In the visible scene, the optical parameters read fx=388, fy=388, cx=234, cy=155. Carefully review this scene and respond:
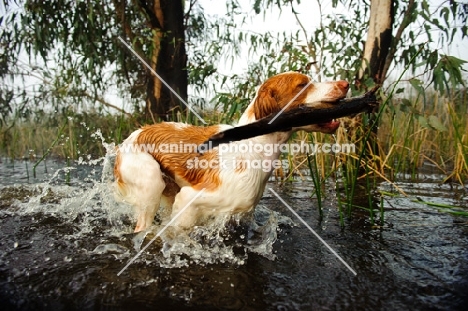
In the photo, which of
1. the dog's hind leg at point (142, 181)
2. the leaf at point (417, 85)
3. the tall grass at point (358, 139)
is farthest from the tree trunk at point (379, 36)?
the dog's hind leg at point (142, 181)

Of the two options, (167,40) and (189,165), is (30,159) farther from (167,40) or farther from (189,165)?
(189,165)

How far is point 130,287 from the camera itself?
7.13 ft

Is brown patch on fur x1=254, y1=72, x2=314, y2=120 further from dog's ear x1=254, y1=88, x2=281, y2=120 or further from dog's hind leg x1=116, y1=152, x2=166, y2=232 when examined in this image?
dog's hind leg x1=116, y1=152, x2=166, y2=232

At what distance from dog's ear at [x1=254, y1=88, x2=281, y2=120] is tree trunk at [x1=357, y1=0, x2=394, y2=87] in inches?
126

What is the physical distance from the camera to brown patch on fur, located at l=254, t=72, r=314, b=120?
8.96 feet

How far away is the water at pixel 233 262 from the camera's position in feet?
6.69

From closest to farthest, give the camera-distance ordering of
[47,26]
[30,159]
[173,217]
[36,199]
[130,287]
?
[130,287] < [173,217] < [36,199] < [47,26] < [30,159]

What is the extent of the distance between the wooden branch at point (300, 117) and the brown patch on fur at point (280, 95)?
109mm

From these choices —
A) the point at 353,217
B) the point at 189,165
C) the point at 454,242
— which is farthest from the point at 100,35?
the point at 454,242

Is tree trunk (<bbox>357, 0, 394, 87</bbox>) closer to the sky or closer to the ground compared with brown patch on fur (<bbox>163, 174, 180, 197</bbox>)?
closer to the sky

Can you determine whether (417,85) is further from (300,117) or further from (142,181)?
(142,181)

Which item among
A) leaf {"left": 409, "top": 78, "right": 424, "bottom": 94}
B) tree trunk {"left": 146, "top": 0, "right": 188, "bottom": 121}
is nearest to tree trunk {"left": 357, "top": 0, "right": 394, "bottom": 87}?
leaf {"left": 409, "top": 78, "right": 424, "bottom": 94}

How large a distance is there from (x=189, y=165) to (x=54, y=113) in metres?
6.10

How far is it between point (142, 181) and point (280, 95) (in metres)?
1.25
